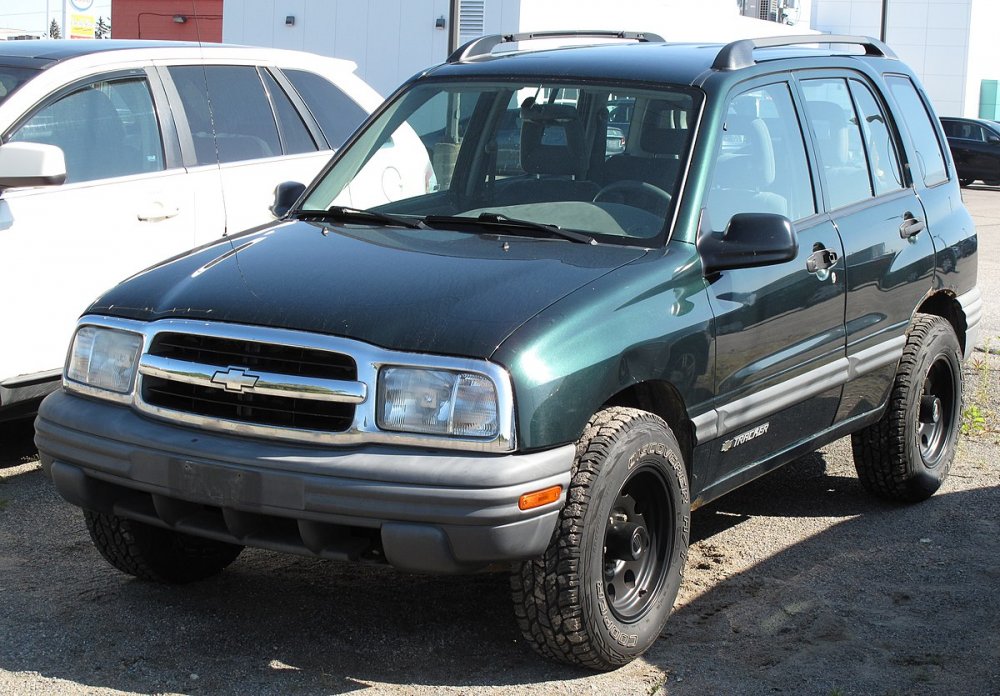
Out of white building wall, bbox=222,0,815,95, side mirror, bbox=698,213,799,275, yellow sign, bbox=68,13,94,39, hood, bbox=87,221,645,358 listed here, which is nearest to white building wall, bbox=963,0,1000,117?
white building wall, bbox=222,0,815,95

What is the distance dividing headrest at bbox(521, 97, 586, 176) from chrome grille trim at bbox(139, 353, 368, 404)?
1472mm

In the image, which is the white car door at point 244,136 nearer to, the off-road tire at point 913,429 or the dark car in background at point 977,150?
the off-road tire at point 913,429

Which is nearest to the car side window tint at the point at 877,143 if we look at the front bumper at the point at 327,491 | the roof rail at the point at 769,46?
the roof rail at the point at 769,46

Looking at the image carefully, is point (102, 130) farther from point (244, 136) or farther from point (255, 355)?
point (255, 355)

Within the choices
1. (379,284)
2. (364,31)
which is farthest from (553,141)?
(364,31)

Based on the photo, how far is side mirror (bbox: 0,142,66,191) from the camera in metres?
5.44

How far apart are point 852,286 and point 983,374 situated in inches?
158

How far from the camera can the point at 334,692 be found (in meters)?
3.83

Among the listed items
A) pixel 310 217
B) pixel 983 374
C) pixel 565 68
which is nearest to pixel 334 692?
pixel 310 217

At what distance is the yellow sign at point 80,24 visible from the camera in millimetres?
43912

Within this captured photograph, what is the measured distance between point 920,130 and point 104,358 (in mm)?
3753

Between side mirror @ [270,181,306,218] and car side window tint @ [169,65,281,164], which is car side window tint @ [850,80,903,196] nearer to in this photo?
side mirror @ [270,181,306,218]

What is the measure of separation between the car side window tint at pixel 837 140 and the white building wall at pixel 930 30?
145 ft

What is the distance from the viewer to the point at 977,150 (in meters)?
30.3
